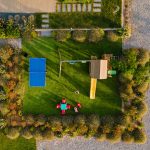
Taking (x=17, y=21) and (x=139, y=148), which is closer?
(x=17, y=21)

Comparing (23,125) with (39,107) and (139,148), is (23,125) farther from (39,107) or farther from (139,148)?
(139,148)

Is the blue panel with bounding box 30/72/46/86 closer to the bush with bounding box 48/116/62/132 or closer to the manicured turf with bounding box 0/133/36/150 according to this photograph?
the bush with bounding box 48/116/62/132

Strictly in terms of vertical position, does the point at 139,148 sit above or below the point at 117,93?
below

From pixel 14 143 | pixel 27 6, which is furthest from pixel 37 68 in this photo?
pixel 14 143

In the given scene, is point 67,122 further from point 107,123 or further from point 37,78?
point 37,78

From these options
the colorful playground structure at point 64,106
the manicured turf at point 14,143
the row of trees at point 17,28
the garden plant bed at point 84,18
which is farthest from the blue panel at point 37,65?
the manicured turf at point 14,143

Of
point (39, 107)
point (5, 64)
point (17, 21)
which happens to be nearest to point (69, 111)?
point (39, 107)

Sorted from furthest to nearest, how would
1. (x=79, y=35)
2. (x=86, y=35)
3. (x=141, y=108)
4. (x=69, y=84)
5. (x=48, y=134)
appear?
(x=69, y=84)
(x=48, y=134)
(x=141, y=108)
(x=86, y=35)
(x=79, y=35)
